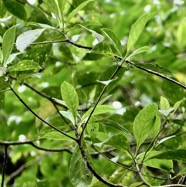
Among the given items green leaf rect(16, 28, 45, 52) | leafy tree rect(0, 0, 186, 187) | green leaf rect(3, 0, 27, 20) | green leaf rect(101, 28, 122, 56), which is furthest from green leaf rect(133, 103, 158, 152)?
green leaf rect(3, 0, 27, 20)

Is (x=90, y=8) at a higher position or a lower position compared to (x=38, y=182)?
higher

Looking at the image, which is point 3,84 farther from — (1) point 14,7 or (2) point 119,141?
(1) point 14,7

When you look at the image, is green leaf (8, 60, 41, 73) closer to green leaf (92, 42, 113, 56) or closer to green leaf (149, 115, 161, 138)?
green leaf (92, 42, 113, 56)

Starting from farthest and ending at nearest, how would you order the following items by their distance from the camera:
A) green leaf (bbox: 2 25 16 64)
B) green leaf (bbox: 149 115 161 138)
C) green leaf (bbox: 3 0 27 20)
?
green leaf (bbox: 3 0 27 20) → green leaf (bbox: 149 115 161 138) → green leaf (bbox: 2 25 16 64)

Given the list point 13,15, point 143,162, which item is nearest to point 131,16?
point 13,15

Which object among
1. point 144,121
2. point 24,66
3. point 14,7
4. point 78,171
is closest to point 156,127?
point 144,121

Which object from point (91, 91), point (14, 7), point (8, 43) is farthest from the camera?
point (91, 91)

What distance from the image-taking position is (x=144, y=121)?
30.6 inches

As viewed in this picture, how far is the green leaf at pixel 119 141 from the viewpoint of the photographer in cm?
77

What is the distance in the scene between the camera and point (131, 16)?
156 centimetres

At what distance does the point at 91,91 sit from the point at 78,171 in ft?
1.22

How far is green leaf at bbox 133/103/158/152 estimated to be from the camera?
2.51 feet

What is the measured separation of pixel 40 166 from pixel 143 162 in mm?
1025

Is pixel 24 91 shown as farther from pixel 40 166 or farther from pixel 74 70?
pixel 40 166
